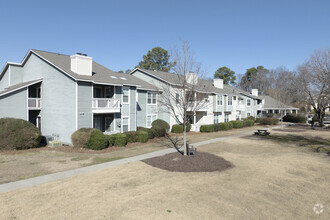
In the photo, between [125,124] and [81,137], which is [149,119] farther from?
[81,137]

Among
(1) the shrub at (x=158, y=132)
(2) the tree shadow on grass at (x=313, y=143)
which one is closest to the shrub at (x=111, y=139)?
(1) the shrub at (x=158, y=132)

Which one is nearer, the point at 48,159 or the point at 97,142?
the point at 48,159

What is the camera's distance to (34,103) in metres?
20.9

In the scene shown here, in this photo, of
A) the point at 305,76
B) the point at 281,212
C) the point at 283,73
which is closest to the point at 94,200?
the point at 281,212

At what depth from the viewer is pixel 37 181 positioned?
32.0 feet

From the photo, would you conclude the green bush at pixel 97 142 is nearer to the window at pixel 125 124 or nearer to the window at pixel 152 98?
the window at pixel 125 124

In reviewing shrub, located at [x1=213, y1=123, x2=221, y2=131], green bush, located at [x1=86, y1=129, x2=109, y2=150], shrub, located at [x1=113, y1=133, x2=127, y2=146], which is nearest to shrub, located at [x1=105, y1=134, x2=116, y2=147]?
shrub, located at [x1=113, y1=133, x2=127, y2=146]

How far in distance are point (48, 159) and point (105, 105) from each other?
7.42 m

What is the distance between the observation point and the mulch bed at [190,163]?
11721 mm

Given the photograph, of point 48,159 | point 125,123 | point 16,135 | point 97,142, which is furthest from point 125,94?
point 48,159

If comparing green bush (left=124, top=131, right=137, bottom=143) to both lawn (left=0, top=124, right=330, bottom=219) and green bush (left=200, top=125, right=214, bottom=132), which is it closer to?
lawn (left=0, top=124, right=330, bottom=219)

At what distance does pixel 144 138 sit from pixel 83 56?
9444 millimetres

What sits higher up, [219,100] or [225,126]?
[219,100]

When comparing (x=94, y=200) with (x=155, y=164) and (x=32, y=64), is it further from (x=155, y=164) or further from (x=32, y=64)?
(x=32, y=64)
